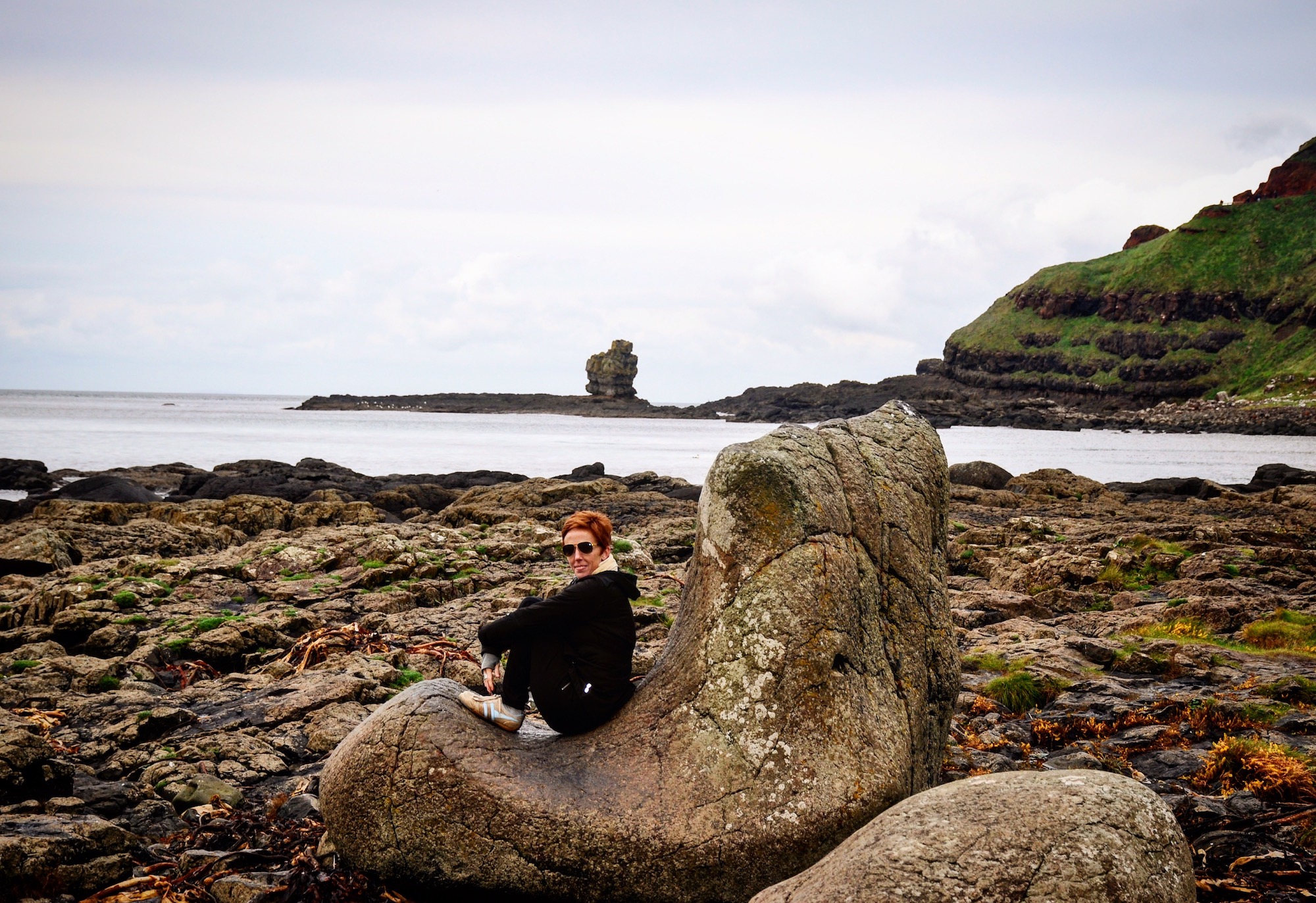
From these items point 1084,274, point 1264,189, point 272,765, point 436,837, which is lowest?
point 272,765

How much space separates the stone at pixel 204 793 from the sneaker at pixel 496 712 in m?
3.01

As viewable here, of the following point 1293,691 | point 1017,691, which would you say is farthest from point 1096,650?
point 1293,691

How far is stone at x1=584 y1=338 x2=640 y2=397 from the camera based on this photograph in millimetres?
174875

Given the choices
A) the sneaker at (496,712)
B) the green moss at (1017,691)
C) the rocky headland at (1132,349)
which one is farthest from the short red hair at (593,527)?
the rocky headland at (1132,349)

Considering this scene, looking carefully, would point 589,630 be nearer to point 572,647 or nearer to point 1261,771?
point 572,647

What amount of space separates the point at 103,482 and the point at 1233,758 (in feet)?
115

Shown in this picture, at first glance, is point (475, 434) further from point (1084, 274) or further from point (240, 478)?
point (1084, 274)

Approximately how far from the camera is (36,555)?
18.2 m

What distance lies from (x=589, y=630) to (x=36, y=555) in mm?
16826

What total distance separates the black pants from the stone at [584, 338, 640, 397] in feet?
556

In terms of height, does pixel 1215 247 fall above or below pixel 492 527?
above

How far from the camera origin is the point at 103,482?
3288cm

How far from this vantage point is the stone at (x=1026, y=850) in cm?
438

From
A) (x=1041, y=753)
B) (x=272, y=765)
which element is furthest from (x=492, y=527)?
(x=1041, y=753)
